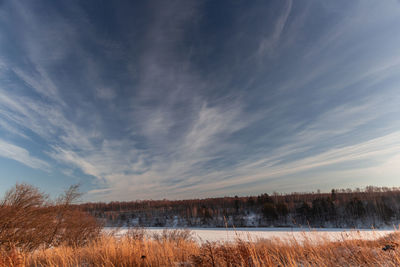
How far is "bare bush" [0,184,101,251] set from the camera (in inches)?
510

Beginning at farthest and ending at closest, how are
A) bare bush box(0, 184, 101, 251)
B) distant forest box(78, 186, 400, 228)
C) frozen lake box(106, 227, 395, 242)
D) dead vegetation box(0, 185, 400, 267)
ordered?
distant forest box(78, 186, 400, 228) → bare bush box(0, 184, 101, 251) → frozen lake box(106, 227, 395, 242) → dead vegetation box(0, 185, 400, 267)

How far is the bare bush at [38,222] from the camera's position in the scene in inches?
510

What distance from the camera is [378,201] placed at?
1778 inches

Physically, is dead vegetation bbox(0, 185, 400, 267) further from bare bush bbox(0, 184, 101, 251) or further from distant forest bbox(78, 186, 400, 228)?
distant forest bbox(78, 186, 400, 228)

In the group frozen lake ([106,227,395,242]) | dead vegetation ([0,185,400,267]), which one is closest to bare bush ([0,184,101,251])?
dead vegetation ([0,185,400,267])

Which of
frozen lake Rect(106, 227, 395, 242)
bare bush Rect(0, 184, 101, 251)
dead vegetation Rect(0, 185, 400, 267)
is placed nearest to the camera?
dead vegetation Rect(0, 185, 400, 267)

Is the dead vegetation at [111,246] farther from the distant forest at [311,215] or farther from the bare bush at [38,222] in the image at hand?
the distant forest at [311,215]

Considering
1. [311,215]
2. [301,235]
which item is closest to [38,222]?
[301,235]

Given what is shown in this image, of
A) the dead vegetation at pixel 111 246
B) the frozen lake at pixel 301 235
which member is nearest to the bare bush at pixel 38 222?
the dead vegetation at pixel 111 246

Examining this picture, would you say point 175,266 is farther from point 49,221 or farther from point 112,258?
point 49,221

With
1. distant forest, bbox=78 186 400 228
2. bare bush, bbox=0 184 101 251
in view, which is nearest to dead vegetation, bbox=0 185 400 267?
bare bush, bbox=0 184 101 251

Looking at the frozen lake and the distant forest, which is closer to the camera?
the frozen lake

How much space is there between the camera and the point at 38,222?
1514 cm

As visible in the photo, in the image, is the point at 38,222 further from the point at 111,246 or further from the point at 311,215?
the point at 311,215
